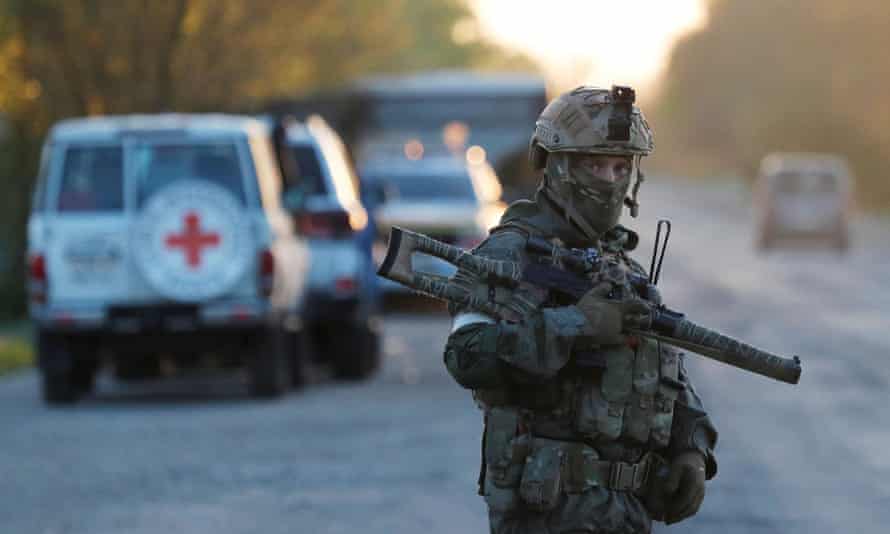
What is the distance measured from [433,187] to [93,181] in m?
11.0

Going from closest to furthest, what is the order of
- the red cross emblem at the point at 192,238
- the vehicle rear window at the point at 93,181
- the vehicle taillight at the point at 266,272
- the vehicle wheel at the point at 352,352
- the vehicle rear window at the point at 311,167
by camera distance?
the red cross emblem at the point at 192,238 < the vehicle taillight at the point at 266,272 < the vehicle rear window at the point at 93,181 < the vehicle wheel at the point at 352,352 < the vehicle rear window at the point at 311,167

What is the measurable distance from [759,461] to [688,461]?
7.61 meters

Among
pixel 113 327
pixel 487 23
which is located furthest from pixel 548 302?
pixel 487 23

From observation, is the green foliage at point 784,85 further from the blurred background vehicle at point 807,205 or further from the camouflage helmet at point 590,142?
the camouflage helmet at point 590,142

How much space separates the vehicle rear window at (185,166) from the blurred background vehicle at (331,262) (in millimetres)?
1130

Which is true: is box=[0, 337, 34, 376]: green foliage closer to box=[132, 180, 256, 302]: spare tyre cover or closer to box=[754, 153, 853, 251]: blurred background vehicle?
box=[132, 180, 256, 302]: spare tyre cover

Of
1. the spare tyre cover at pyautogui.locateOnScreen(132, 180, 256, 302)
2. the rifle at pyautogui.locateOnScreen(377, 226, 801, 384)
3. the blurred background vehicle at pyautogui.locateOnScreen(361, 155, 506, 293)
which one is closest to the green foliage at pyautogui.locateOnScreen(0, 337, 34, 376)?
the blurred background vehicle at pyautogui.locateOnScreen(361, 155, 506, 293)

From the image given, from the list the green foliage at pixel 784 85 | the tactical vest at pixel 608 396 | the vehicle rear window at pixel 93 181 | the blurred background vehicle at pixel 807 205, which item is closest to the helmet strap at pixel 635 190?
the tactical vest at pixel 608 396

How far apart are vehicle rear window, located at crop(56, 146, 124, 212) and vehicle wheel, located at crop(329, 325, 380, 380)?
9.36ft

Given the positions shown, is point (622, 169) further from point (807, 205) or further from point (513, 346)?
point (807, 205)

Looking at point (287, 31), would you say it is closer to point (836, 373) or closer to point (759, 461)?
point (836, 373)

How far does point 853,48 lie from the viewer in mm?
84812

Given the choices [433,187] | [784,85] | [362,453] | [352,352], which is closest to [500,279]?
[362,453]

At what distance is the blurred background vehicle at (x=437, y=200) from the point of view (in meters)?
25.1
